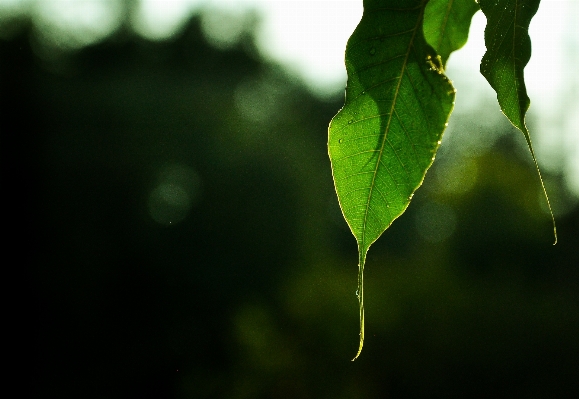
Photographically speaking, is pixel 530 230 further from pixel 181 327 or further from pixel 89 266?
pixel 89 266

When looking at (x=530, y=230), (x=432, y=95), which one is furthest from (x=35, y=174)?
(x=432, y=95)

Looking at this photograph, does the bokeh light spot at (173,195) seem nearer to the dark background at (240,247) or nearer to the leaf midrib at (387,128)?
the dark background at (240,247)

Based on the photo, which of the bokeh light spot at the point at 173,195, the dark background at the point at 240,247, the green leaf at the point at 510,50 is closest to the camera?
the green leaf at the point at 510,50

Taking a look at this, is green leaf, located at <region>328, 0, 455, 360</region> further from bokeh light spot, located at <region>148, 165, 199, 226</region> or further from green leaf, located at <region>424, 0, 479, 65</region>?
bokeh light spot, located at <region>148, 165, 199, 226</region>

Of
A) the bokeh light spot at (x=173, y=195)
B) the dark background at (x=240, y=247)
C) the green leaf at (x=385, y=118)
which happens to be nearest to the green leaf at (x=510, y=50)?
the green leaf at (x=385, y=118)

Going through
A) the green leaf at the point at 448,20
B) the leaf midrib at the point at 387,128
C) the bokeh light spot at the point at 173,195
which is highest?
the green leaf at the point at 448,20

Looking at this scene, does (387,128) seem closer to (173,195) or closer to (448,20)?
(448,20)
